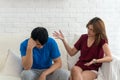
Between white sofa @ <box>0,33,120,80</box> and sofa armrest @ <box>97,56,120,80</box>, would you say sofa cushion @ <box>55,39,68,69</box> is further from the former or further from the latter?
sofa armrest @ <box>97,56,120,80</box>

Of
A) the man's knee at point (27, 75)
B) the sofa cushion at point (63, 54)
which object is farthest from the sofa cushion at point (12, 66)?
the sofa cushion at point (63, 54)

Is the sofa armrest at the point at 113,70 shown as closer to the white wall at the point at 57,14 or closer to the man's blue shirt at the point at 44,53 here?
the man's blue shirt at the point at 44,53

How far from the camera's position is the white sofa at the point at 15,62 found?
241 cm

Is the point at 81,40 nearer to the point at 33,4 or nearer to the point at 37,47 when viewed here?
the point at 37,47

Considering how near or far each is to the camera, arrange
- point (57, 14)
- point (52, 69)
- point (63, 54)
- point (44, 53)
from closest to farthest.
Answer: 1. point (52, 69)
2. point (44, 53)
3. point (63, 54)
4. point (57, 14)

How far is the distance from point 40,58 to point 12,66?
303 millimetres

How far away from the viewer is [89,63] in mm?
2438

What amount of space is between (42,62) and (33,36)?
0.32 meters

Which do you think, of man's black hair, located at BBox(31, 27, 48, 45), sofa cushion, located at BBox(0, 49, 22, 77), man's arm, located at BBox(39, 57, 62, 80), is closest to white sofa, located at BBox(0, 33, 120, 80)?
sofa cushion, located at BBox(0, 49, 22, 77)

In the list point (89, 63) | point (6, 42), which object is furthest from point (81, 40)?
point (6, 42)

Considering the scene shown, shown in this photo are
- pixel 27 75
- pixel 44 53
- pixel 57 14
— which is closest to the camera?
pixel 27 75

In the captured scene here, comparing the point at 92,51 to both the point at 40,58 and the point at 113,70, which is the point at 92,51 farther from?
the point at 40,58

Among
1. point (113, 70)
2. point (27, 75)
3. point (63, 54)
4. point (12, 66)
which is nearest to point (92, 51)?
point (113, 70)

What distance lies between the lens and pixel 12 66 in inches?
102
